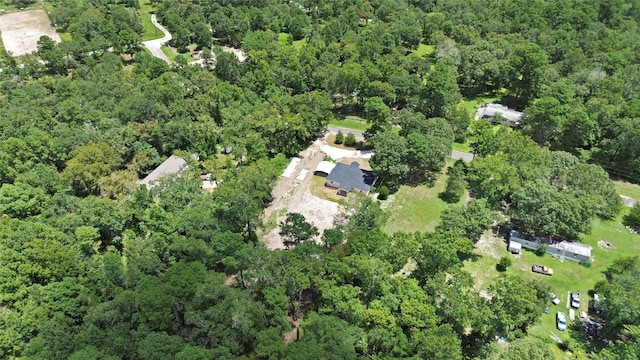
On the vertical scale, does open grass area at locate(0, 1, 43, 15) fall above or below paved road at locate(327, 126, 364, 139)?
below

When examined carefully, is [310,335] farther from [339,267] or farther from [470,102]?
[470,102]

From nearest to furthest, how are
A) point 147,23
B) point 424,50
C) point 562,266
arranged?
1. point 562,266
2. point 424,50
3. point 147,23

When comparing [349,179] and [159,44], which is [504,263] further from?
[159,44]

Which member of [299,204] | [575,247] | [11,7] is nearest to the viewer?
[575,247]

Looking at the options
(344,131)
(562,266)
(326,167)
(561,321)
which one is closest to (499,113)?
(344,131)

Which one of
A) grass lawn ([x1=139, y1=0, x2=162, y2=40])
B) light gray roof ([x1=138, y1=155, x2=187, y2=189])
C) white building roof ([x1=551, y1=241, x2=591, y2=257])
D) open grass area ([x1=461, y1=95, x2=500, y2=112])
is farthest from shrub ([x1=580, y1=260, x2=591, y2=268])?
grass lawn ([x1=139, y1=0, x2=162, y2=40])

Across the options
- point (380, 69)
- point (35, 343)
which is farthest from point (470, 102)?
point (35, 343)

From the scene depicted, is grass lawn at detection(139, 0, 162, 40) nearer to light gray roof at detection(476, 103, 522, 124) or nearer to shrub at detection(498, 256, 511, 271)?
light gray roof at detection(476, 103, 522, 124)
